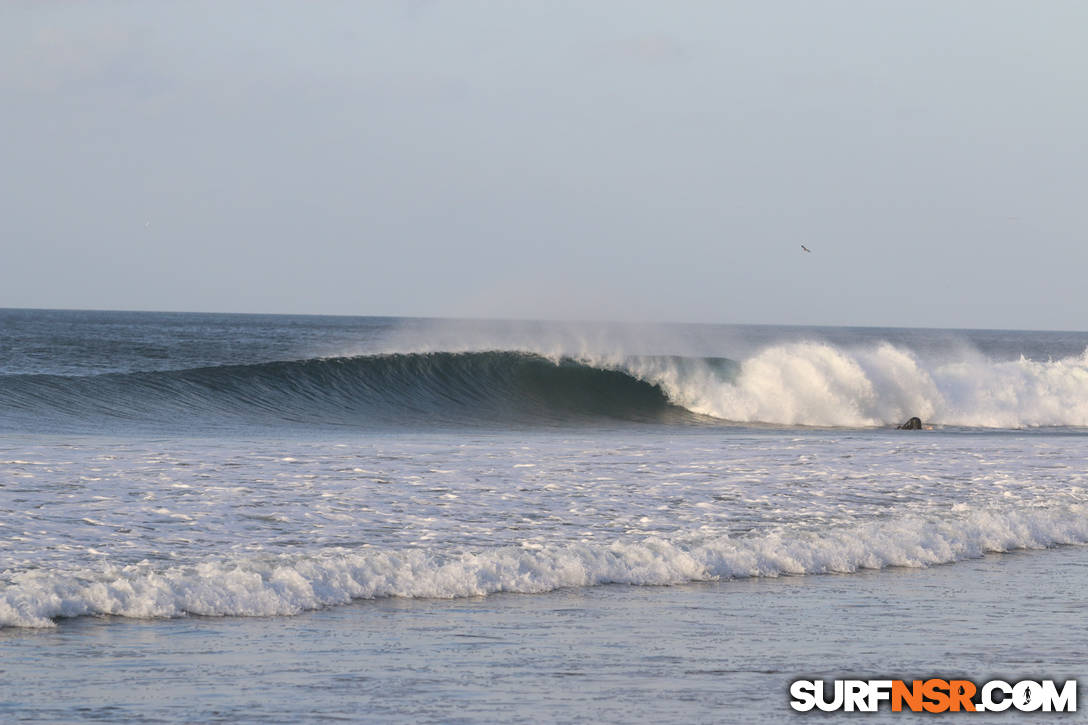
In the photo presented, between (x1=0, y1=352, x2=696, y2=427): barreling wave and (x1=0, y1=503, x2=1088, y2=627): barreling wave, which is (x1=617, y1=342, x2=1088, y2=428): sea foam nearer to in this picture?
(x1=0, y1=352, x2=696, y2=427): barreling wave

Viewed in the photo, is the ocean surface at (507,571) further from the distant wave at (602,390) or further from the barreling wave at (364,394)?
the distant wave at (602,390)

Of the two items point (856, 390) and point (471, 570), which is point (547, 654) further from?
point (856, 390)

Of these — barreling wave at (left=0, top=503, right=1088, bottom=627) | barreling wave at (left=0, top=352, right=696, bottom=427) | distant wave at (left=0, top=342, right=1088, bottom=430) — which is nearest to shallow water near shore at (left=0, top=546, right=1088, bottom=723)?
barreling wave at (left=0, top=503, right=1088, bottom=627)

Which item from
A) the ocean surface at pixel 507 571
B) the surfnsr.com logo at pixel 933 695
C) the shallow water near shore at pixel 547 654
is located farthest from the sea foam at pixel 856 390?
the surfnsr.com logo at pixel 933 695

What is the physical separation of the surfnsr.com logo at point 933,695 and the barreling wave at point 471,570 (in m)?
2.44

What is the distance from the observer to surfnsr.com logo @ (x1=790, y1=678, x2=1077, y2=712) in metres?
5.10

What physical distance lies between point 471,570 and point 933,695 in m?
3.06

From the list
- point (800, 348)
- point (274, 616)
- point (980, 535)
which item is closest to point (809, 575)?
point (980, 535)

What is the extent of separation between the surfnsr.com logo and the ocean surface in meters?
0.14

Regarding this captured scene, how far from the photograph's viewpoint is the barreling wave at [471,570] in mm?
6488

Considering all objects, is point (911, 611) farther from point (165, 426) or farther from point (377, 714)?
point (165, 426)

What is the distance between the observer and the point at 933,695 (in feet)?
17.3

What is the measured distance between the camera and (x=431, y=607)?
6.88 m

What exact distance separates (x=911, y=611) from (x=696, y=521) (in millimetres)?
2865
